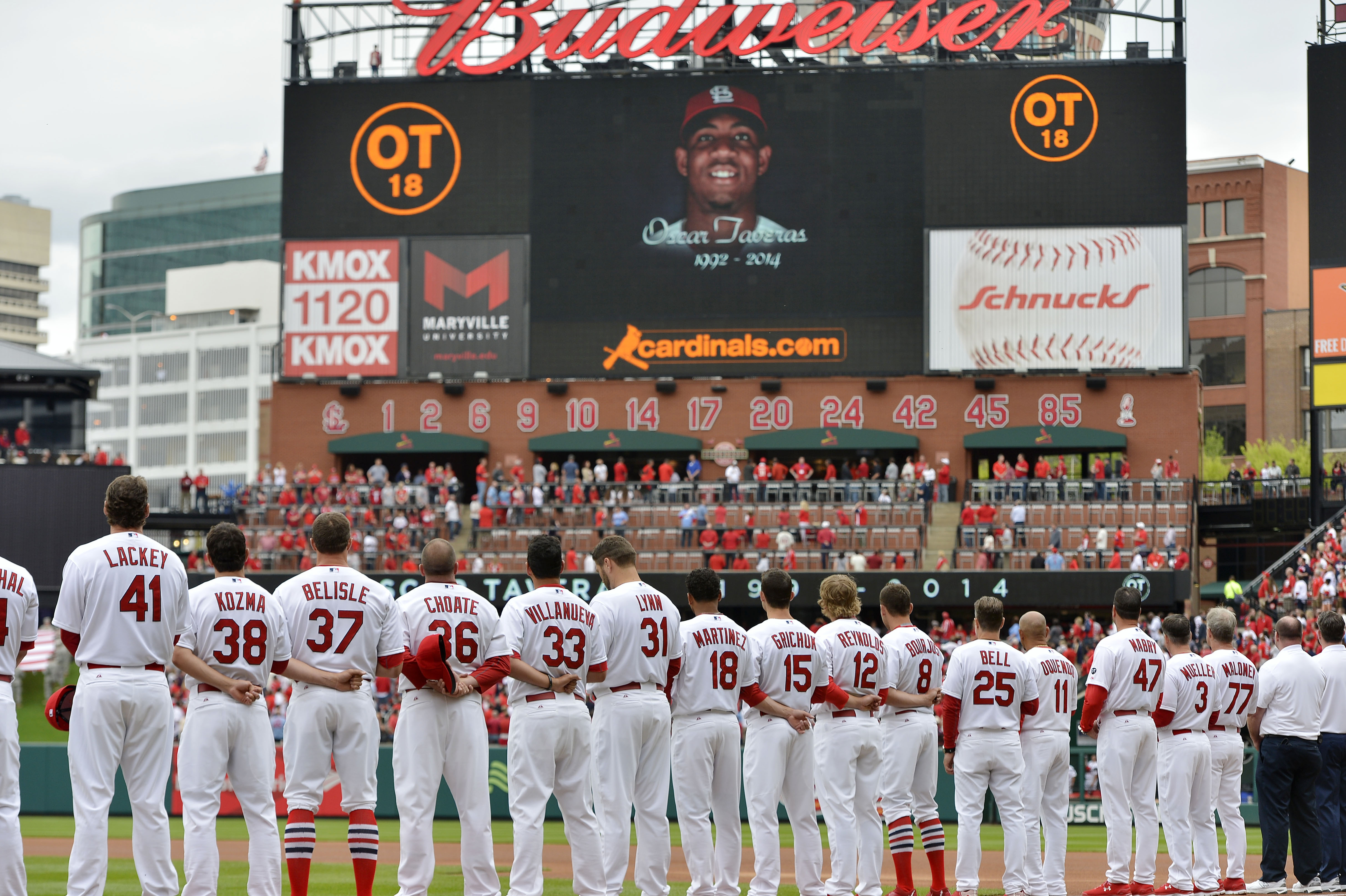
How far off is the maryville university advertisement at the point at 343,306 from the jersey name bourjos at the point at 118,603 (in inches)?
1361

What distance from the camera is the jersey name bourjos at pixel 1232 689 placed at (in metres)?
12.6

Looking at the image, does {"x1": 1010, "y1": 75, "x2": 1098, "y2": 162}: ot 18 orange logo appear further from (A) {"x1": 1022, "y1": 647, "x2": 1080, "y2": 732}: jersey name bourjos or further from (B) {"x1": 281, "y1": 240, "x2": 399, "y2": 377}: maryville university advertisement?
(A) {"x1": 1022, "y1": 647, "x2": 1080, "y2": 732}: jersey name bourjos

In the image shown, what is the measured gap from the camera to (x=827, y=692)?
36.3 ft

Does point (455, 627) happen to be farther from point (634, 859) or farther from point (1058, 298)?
point (1058, 298)

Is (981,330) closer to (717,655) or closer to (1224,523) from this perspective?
(1224,523)

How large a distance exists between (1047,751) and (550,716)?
4.09m

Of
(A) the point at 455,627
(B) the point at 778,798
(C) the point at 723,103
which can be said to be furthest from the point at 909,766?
(C) the point at 723,103

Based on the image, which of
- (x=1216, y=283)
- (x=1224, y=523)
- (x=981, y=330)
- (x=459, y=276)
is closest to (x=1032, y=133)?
(x=981, y=330)

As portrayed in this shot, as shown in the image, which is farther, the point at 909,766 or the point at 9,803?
the point at 909,766

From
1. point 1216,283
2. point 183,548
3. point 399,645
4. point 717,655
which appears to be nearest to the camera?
point 399,645

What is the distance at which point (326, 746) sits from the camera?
9.39 metres

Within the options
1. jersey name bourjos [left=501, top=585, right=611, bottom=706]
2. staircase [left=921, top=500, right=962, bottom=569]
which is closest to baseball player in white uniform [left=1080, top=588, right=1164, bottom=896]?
jersey name bourjos [left=501, top=585, right=611, bottom=706]

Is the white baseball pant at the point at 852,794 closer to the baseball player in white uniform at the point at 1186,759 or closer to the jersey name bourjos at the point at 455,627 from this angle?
the baseball player in white uniform at the point at 1186,759

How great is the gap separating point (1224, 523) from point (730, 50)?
17.6m
